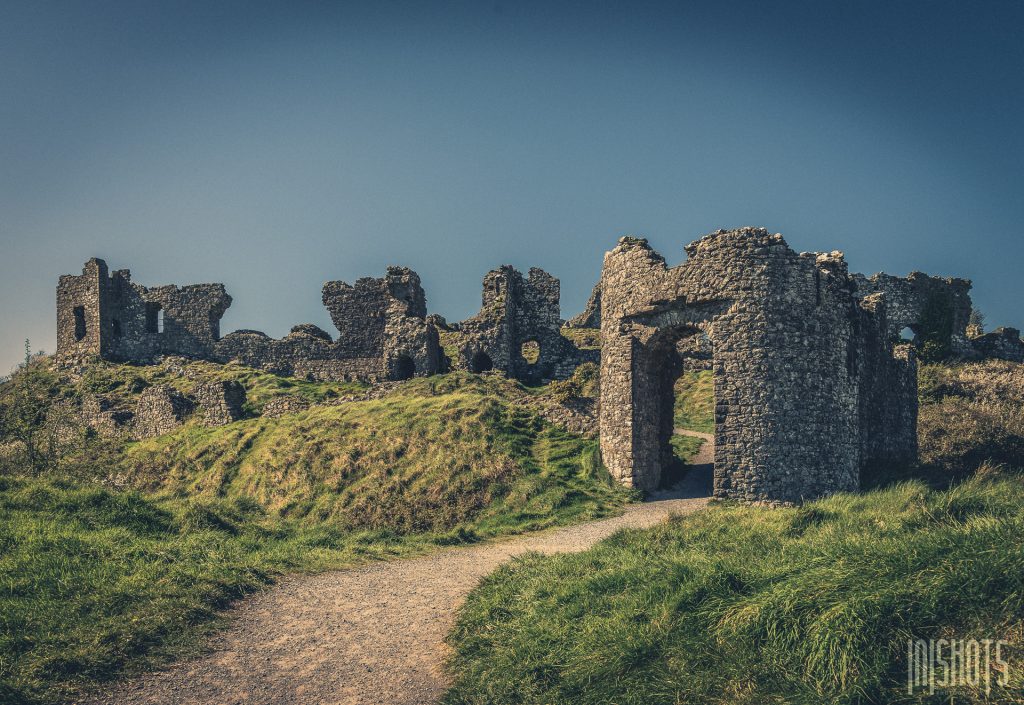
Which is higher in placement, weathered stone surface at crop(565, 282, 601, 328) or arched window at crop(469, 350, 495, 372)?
weathered stone surface at crop(565, 282, 601, 328)

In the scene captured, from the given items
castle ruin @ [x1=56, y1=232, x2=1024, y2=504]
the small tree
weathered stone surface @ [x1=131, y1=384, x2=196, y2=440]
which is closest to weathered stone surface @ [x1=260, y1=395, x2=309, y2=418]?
castle ruin @ [x1=56, y1=232, x2=1024, y2=504]

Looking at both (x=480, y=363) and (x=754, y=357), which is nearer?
(x=754, y=357)

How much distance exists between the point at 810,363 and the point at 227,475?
63.8 ft

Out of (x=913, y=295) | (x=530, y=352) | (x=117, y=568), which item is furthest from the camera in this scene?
(x=913, y=295)

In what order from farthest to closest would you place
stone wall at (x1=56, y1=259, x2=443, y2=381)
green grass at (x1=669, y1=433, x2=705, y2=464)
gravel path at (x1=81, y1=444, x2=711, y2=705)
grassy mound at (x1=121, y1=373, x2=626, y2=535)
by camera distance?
stone wall at (x1=56, y1=259, x2=443, y2=381) → green grass at (x1=669, y1=433, x2=705, y2=464) → grassy mound at (x1=121, y1=373, x2=626, y2=535) → gravel path at (x1=81, y1=444, x2=711, y2=705)

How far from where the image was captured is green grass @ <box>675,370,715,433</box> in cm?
2986

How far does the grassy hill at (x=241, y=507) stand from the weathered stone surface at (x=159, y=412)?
1.02 metres

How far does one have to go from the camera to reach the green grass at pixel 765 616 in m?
5.83

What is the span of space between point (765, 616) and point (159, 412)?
32.2m

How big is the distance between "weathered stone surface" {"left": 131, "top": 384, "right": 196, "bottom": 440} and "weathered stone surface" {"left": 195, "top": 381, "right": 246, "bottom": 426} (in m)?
1.37

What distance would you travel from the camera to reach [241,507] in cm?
1841

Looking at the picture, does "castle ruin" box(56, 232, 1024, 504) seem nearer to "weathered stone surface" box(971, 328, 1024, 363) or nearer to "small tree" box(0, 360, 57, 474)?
"small tree" box(0, 360, 57, 474)

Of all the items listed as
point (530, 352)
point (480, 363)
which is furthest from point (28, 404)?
point (530, 352)

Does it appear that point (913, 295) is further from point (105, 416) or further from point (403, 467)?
point (105, 416)
